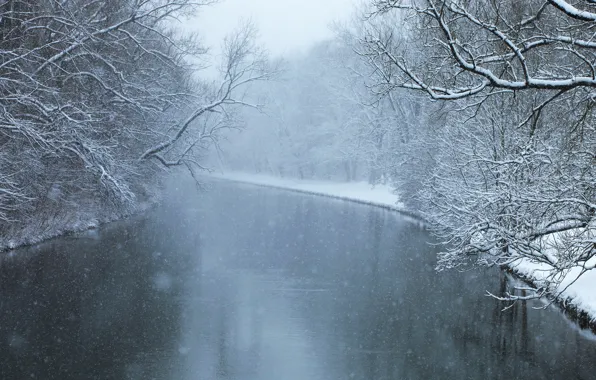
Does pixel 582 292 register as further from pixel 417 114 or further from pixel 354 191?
pixel 354 191

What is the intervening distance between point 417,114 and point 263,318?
2925 centimetres

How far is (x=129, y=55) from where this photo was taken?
2384 centimetres

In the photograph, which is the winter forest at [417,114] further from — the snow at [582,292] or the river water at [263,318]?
the river water at [263,318]

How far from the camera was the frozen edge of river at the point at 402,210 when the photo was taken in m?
A: 11.3

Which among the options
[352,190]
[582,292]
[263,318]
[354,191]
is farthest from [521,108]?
[352,190]

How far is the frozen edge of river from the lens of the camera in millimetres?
11328

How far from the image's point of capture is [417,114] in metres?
38.2

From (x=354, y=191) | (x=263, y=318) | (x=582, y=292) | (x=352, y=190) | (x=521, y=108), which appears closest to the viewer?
(x=263, y=318)

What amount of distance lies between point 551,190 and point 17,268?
12914 mm

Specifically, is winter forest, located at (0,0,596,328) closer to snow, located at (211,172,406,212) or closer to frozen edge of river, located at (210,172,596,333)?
frozen edge of river, located at (210,172,596,333)

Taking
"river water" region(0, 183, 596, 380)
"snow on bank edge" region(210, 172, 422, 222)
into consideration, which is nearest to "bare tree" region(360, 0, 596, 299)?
"river water" region(0, 183, 596, 380)

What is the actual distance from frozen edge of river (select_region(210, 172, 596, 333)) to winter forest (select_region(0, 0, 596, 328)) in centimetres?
42

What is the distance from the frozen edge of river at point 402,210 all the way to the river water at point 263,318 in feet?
1.29

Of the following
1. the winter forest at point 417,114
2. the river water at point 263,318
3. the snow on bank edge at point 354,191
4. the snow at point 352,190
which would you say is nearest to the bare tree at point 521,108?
the winter forest at point 417,114
